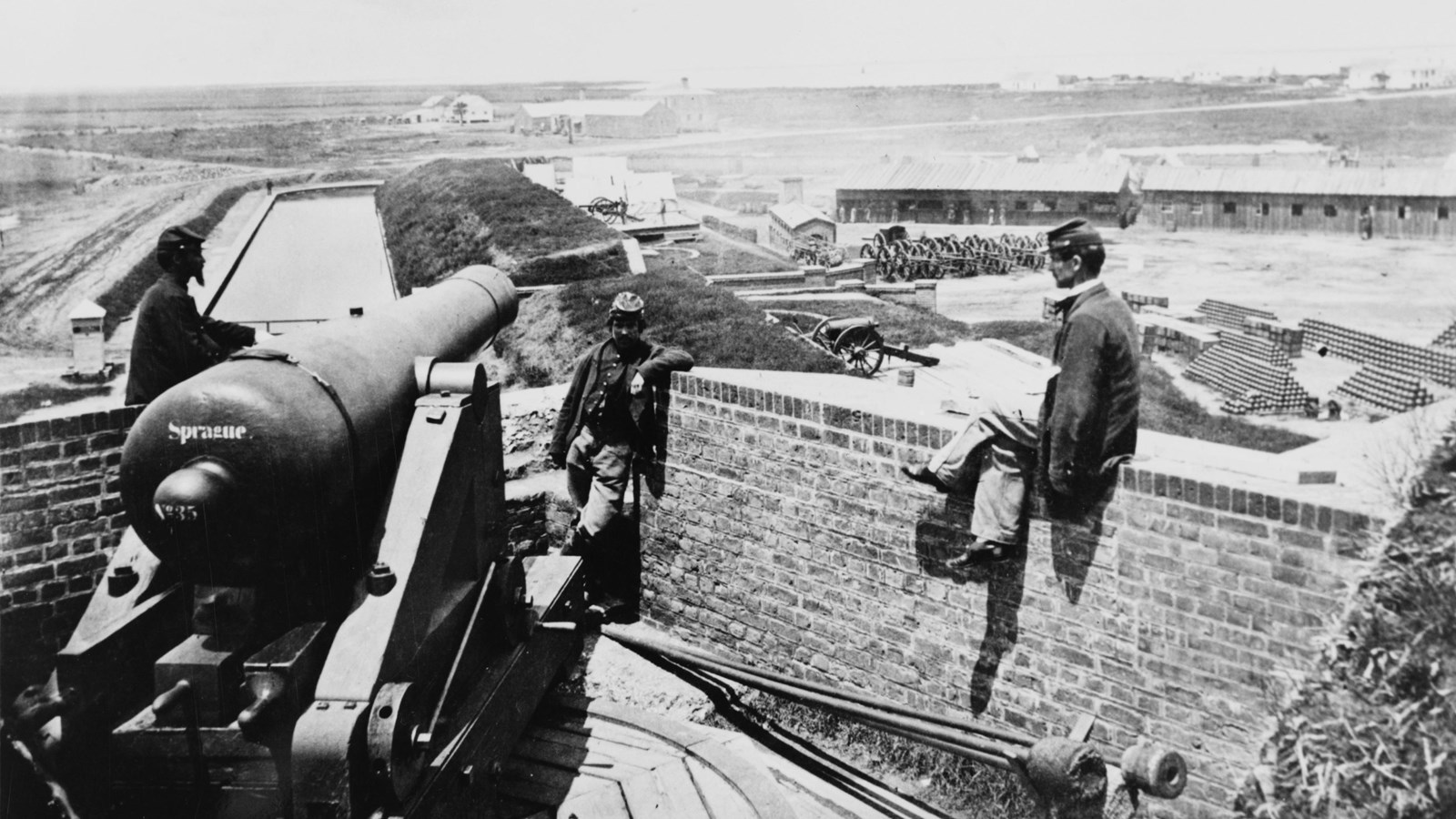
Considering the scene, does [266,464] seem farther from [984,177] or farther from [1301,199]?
[984,177]

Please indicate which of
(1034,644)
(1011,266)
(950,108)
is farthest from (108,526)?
(950,108)

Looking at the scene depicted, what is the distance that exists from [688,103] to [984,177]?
48574 mm

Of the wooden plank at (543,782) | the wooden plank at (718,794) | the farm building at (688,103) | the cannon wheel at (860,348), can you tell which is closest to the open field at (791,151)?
the farm building at (688,103)

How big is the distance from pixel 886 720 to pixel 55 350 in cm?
2166

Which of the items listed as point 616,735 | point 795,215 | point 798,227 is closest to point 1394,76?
point 795,215

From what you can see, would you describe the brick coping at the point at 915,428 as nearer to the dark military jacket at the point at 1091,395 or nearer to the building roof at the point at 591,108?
the dark military jacket at the point at 1091,395

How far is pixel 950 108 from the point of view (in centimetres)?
10831

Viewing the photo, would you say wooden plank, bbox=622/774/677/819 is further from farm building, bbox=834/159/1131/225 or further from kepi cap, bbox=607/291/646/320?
farm building, bbox=834/159/1131/225

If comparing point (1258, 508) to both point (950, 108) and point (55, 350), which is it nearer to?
point (55, 350)

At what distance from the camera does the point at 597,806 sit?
517 cm

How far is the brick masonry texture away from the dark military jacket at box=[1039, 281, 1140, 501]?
157 millimetres

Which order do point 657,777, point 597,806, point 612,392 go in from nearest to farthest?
point 597,806 → point 657,777 → point 612,392

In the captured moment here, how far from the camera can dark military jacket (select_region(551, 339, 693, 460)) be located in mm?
6836

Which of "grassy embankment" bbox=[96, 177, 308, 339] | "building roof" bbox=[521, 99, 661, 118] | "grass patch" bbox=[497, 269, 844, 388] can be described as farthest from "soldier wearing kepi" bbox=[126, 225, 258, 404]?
"building roof" bbox=[521, 99, 661, 118]
